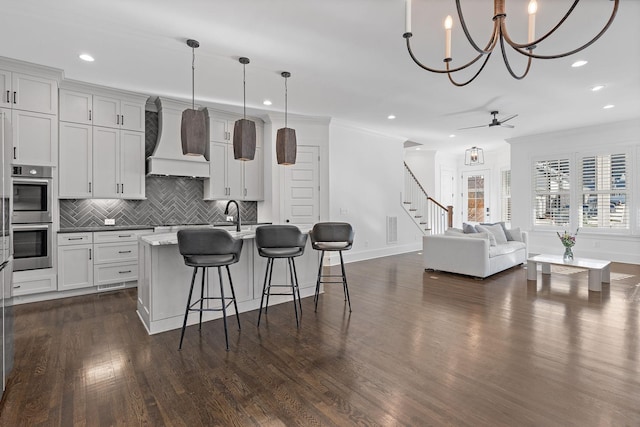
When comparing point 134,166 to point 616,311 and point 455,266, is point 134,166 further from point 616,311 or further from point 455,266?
point 616,311

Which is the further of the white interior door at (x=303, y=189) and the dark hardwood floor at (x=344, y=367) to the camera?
the white interior door at (x=303, y=189)

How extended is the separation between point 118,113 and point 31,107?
0.98 m

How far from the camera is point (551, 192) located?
755 cm

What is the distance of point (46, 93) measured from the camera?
13.5 feet

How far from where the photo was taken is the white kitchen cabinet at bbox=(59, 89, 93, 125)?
434 cm

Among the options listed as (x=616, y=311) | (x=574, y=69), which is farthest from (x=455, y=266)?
(x=574, y=69)

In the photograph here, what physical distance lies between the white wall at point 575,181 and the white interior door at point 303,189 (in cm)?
545

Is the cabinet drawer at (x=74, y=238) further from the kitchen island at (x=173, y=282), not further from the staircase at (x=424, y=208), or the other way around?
the staircase at (x=424, y=208)

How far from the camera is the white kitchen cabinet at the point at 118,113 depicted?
4.61 m

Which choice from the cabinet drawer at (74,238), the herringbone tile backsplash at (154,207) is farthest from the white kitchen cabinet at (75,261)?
the herringbone tile backsplash at (154,207)

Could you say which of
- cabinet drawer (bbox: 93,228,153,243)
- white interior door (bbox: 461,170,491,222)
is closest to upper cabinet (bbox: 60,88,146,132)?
cabinet drawer (bbox: 93,228,153,243)

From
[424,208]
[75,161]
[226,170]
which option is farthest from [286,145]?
[424,208]

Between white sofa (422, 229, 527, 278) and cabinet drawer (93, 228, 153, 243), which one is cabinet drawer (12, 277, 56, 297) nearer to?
cabinet drawer (93, 228, 153, 243)

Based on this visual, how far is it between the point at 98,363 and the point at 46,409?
22.1 inches
